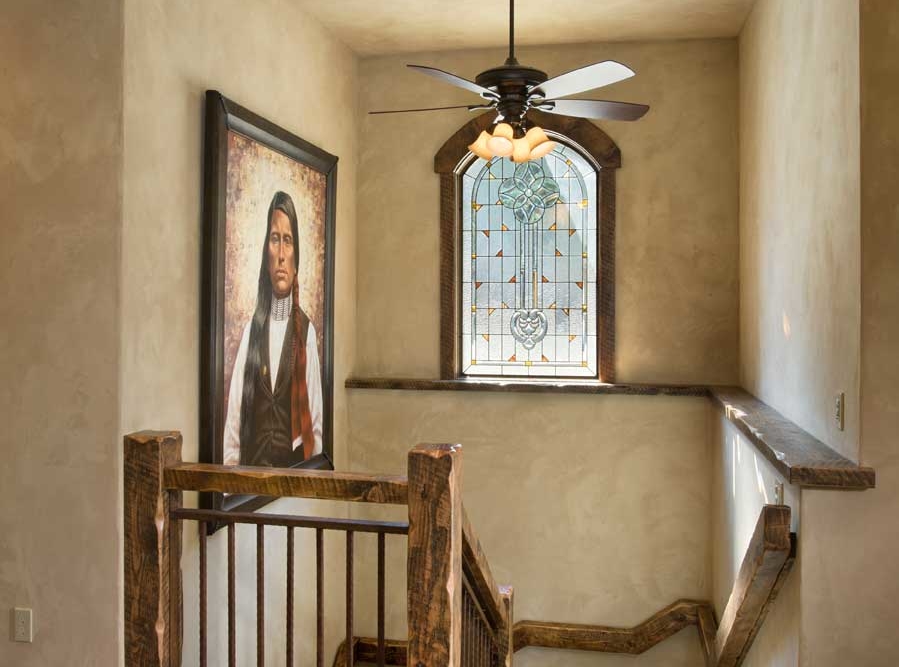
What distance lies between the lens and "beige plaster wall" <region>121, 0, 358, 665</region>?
2770 mm

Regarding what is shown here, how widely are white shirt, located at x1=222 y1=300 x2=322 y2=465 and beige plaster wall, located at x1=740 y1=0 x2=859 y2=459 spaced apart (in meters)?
2.21

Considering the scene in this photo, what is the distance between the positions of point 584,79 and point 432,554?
1795 millimetres

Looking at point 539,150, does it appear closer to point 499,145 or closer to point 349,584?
point 499,145

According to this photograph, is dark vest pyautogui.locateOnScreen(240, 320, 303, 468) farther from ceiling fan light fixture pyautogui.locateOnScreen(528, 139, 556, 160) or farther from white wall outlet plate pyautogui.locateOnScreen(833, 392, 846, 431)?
white wall outlet plate pyautogui.locateOnScreen(833, 392, 846, 431)

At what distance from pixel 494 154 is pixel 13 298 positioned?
180cm

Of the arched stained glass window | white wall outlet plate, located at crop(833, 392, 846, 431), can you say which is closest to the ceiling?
the arched stained glass window

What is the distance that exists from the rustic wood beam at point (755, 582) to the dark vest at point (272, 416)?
2.00m

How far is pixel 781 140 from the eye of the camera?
3484mm

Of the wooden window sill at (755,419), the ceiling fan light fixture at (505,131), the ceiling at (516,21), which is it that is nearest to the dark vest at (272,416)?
the wooden window sill at (755,419)

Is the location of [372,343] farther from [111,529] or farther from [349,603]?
[349,603]

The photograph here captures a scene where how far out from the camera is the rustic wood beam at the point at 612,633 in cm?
463

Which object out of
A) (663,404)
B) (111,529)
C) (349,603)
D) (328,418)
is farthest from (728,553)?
(111,529)

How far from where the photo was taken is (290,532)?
2018 millimetres

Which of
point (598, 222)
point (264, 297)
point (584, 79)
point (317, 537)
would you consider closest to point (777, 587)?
point (317, 537)
